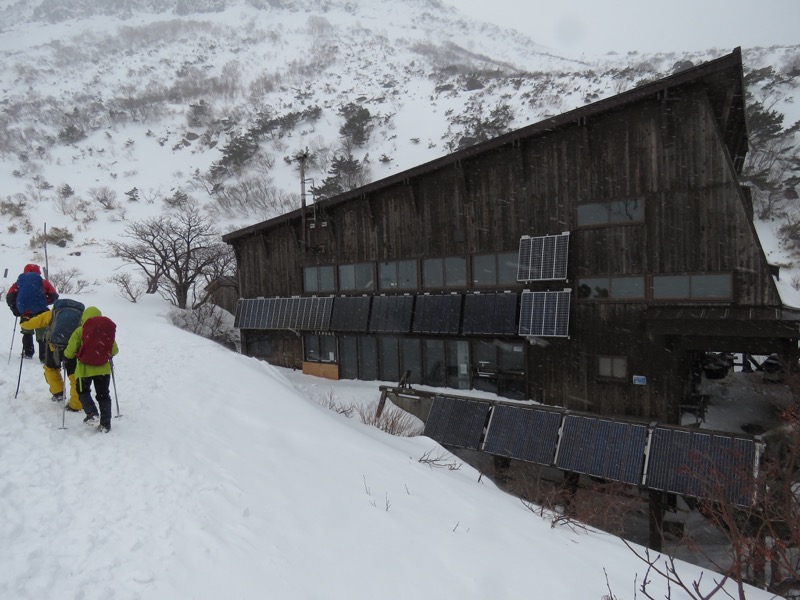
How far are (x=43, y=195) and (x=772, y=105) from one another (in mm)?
72365

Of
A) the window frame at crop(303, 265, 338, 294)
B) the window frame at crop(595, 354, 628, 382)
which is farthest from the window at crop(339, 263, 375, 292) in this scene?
the window frame at crop(595, 354, 628, 382)

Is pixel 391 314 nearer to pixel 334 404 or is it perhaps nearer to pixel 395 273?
pixel 395 273

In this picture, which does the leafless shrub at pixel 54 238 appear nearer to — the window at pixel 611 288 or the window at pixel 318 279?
the window at pixel 318 279

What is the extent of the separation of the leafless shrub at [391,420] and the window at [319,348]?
4.07m

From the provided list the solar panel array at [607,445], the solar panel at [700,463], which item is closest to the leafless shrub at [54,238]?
the solar panel array at [607,445]

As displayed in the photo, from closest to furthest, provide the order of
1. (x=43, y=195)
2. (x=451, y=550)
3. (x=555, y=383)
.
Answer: (x=451, y=550)
(x=555, y=383)
(x=43, y=195)

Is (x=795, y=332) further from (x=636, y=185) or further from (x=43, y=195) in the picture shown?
(x=43, y=195)

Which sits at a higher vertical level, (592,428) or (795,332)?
(795,332)

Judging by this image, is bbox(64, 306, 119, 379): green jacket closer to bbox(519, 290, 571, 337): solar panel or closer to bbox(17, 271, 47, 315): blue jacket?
bbox(17, 271, 47, 315): blue jacket

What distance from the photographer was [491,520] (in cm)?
635

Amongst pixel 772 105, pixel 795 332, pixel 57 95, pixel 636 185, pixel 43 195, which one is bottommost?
pixel 795 332

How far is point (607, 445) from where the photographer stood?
37.1 ft

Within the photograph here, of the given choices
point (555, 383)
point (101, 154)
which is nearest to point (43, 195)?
point (101, 154)

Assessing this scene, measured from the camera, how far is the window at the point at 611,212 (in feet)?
41.4
